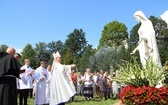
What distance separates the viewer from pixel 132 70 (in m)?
9.10

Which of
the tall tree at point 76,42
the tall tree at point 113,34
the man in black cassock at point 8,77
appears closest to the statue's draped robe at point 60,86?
the man in black cassock at point 8,77

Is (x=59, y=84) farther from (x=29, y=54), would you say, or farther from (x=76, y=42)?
(x=29, y=54)

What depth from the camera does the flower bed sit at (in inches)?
331

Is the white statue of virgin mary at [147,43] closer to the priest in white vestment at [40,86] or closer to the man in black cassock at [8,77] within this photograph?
the priest in white vestment at [40,86]

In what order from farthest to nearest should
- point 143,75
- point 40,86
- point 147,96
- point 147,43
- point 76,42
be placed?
1. point 76,42
2. point 40,86
3. point 147,43
4. point 143,75
5. point 147,96

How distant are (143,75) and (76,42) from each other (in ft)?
261

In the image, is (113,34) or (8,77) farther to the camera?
(113,34)

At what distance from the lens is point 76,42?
88.4 meters

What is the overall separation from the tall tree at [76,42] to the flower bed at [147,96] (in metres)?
78.4

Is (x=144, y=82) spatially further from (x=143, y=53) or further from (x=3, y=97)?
(x=3, y=97)

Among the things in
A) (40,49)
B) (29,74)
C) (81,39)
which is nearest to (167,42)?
(81,39)

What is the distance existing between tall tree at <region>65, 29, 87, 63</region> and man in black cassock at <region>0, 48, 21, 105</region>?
79681mm

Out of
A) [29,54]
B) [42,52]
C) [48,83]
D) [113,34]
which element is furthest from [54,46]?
[48,83]

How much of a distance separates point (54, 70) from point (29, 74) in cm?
246
